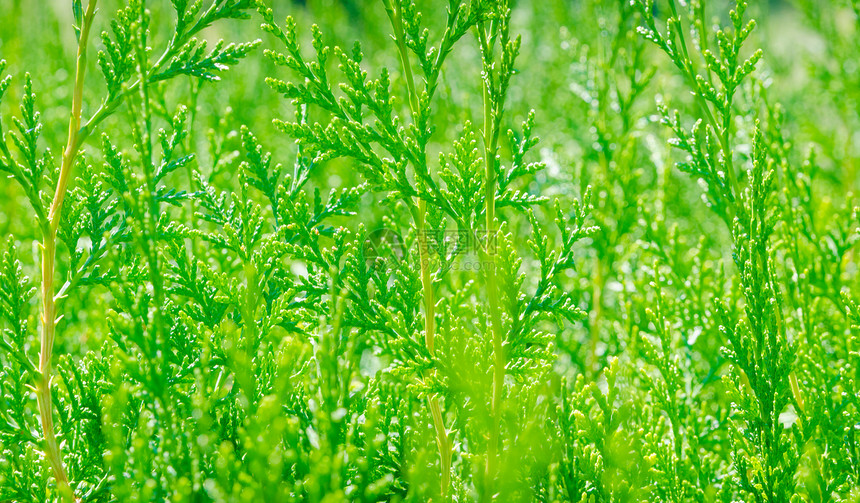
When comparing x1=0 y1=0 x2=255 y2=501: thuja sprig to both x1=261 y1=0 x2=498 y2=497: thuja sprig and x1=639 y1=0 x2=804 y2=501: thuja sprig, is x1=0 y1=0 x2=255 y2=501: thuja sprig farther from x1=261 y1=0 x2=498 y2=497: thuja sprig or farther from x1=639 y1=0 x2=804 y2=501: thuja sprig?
x1=639 y1=0 x2=804 y2=501: thuja sprig

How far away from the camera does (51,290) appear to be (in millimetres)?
1558

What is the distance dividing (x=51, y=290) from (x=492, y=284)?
40.2 inches

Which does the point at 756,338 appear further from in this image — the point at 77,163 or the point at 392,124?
the point at 77,163

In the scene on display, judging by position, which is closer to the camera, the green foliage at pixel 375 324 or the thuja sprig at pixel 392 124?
the green foliage at pixel 375 324

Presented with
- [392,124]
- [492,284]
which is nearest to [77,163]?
[392,124]

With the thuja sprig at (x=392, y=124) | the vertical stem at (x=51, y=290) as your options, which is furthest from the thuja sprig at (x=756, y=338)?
the vertical stem at (x=51, y=290)

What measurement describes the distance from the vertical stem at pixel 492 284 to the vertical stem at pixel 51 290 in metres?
0.92

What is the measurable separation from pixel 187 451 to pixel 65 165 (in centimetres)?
78

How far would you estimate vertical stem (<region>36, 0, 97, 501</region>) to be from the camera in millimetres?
1531

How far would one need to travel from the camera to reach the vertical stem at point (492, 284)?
152cm

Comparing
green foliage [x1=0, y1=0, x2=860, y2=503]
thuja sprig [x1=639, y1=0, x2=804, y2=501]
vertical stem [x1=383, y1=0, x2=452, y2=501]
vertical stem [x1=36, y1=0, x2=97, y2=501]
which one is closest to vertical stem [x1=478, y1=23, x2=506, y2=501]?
green foliage [x1=0, y1=0, x2=860, y2=503]

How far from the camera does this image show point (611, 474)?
1538 mm

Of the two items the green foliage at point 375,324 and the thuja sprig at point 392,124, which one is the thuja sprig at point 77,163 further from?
the thuja sprig at point 392,124

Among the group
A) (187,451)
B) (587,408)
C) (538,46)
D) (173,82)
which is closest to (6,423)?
(187,451)
